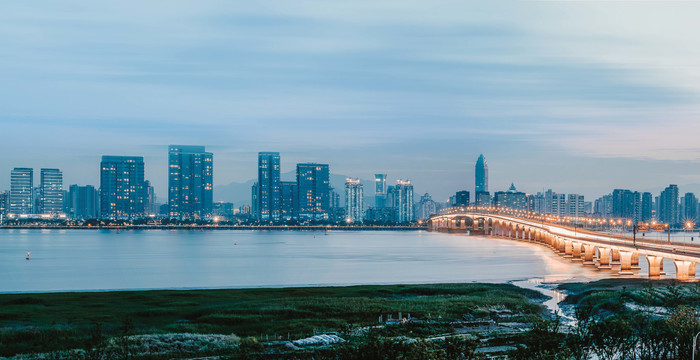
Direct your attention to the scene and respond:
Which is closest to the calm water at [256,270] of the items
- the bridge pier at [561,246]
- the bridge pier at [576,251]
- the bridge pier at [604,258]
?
the bridge pier at [561,246]

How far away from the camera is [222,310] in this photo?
56.7 metres

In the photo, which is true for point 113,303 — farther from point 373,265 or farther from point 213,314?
point 373,265

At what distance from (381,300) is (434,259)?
262 feet

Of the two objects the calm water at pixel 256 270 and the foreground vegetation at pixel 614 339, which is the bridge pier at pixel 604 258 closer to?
the calm water at pixel 256 270

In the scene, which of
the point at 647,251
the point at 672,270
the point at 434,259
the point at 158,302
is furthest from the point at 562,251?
the point at 158,302

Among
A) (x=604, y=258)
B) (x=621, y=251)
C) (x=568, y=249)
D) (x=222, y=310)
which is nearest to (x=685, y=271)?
(x=621, y=251)

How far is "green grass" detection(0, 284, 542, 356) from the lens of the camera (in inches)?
1825

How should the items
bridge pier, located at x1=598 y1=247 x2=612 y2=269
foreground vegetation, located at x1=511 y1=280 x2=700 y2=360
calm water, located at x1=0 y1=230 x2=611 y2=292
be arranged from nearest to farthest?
foreground vegetation, located at x1=511 y1=280 x2=700 y2=360, calm water, located at x1=0 y1=230 x2=611 y2=292, bridge pier, located at x1=598 y1=247 x2=612 y2=269

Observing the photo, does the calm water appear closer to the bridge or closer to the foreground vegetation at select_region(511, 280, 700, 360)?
the bridge

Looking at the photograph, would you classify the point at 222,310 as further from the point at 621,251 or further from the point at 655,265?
the point at 621,251

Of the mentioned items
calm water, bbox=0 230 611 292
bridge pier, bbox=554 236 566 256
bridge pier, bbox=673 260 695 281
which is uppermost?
bridge pier, bbox=673 260 695 281

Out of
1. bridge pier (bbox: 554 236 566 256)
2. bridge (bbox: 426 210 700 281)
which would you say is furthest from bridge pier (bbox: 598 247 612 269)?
bridge pier (bbox: 554 236 566 256)

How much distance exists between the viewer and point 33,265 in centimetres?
12375

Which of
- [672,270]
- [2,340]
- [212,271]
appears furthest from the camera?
[212,271]
